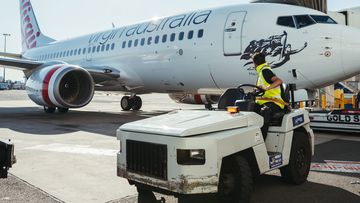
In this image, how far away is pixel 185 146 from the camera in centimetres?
299

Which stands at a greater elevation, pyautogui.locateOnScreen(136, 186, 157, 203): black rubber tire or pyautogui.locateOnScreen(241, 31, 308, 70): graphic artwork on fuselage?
pyautogui.locateOnScreen(241, 31, 308, 70): graphic artwork on fuselage

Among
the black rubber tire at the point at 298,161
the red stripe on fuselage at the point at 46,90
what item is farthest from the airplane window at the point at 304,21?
the red stripe on fuselage at the point at 46,90

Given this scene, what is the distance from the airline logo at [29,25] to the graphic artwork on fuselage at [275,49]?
1843 cm

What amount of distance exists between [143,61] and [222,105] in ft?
27.0

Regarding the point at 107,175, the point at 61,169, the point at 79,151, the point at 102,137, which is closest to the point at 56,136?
the point at 102,137

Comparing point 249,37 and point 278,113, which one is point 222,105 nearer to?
point 278,113

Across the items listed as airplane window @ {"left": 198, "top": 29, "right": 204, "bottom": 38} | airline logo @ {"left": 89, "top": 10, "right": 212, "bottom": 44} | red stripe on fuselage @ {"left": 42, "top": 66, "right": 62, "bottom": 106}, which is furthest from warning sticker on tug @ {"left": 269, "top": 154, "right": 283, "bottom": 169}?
red stripe on fuselage @ {"left": 42, "top": 66, "right": 62, "bottom": 106}

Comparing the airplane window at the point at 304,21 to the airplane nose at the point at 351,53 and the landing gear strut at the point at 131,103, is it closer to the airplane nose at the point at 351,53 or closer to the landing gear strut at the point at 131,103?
the airplane nose at the point at 351,53

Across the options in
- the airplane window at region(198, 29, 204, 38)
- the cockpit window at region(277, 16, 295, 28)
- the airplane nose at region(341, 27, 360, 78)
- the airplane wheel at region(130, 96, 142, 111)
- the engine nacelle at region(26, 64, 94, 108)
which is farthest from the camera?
the airplane wheel at region(130, 96, 142, 111)

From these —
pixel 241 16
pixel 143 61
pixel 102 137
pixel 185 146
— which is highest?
pixel 241 16

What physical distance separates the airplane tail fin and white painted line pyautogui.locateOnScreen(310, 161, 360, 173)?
68.3 ft

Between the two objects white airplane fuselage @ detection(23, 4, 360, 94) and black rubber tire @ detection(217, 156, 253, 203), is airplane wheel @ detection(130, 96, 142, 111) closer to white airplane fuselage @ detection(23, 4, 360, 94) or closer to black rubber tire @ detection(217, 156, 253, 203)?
white airplane fuselage @ detection(23, 4, 360, 94)

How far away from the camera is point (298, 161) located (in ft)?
14.1

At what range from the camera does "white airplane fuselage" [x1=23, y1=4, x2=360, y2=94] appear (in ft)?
26.4
